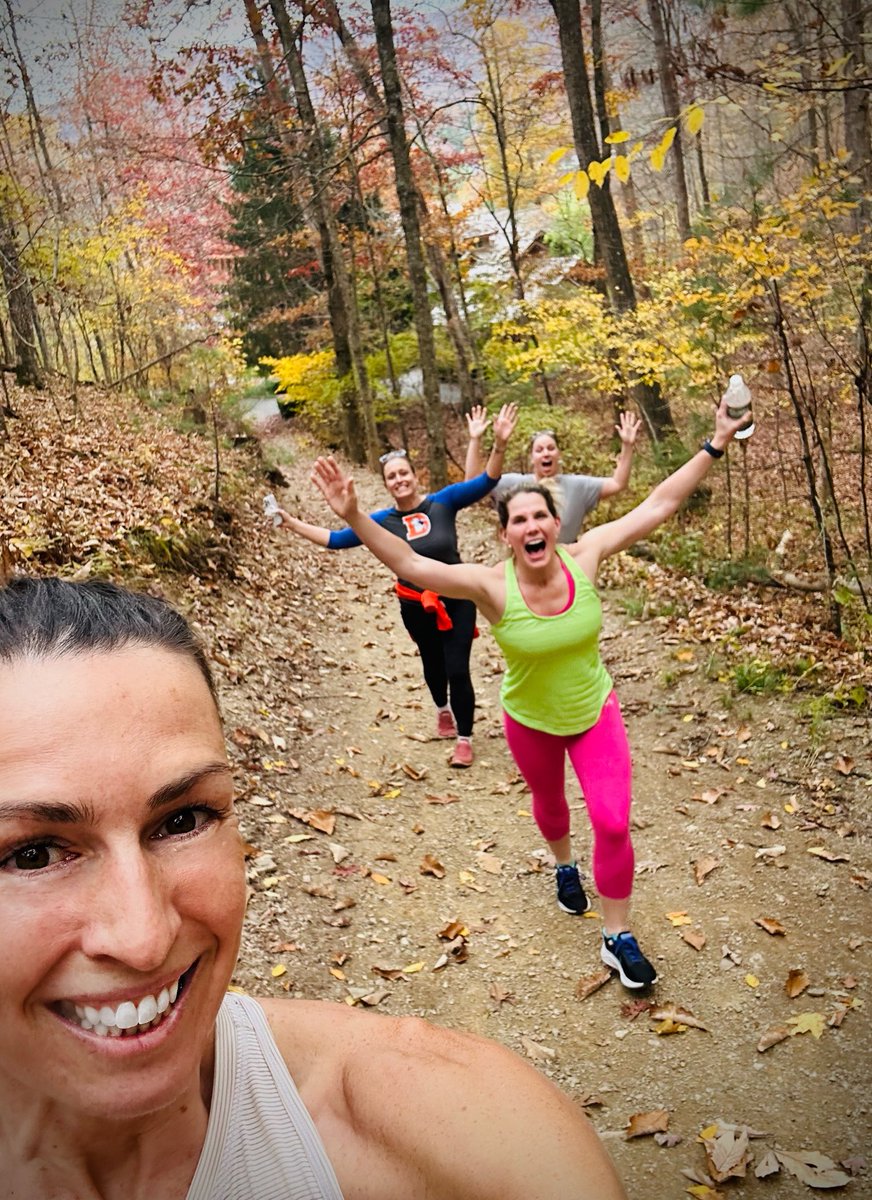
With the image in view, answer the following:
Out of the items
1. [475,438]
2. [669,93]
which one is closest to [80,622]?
[475,438]

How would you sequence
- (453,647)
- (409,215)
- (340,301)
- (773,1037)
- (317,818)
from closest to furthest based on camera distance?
(773,1037)
(317,818)
(453,647)
(409,215)
(340,301)

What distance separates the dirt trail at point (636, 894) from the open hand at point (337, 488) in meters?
2.35

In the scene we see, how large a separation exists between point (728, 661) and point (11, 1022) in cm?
703

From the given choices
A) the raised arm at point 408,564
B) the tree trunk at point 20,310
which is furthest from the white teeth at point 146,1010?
the tree trunk at point 20,310

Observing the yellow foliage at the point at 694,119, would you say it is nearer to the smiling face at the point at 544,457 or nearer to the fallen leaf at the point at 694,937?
the smiling face at the point at 544,457

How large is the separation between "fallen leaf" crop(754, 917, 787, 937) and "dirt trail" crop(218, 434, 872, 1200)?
3 cm

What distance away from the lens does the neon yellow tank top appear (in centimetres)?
379

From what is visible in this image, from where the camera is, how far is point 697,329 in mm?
10172

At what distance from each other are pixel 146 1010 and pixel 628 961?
11.6 feet

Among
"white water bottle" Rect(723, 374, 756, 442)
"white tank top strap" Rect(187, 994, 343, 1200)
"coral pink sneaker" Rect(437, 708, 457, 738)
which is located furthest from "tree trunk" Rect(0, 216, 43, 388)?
"white tank top strap" Rect(187, 994, 343, 1200)

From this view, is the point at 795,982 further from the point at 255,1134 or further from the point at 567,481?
the point at 567,481

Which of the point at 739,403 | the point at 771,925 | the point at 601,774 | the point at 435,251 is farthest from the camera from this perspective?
the point at 435,251

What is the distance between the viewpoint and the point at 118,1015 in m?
0.95

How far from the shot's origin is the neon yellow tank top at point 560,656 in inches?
149
